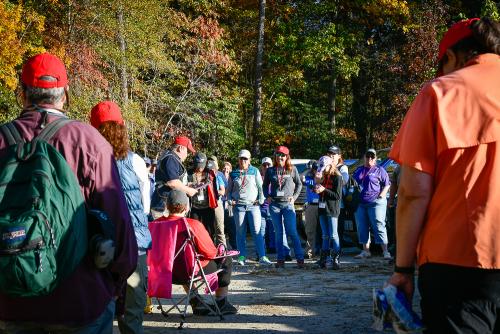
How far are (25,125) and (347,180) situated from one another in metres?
9.75

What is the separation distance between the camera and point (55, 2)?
2338 centimetres

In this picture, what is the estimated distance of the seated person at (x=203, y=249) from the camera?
24.2ft

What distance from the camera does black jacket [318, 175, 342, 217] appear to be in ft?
37.3

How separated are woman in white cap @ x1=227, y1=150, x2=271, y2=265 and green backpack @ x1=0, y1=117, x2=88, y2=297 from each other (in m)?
9.40

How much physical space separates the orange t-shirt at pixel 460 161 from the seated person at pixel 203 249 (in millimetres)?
4884

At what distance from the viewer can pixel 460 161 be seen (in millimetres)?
2578

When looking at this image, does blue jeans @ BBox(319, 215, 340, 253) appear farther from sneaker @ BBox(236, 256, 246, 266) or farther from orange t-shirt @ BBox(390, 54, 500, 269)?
orange t-shirt @ BBox(390, 54, 500, 269)

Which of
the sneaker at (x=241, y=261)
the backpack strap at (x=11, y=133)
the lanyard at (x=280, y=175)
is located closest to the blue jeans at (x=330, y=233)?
the lanyard at (x=280, y=175)

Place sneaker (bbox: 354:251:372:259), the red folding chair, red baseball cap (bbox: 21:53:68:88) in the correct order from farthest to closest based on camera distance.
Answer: sneaker (bbox: 354:251:372:259) < the red folding chair < red baseball cap (bbox: 21:53:68:88)

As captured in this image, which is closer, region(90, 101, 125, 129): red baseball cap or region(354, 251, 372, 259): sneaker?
region(90, 101, 125, 129): red baseball cap

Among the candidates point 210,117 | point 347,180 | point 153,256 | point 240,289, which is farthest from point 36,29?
point 153,256

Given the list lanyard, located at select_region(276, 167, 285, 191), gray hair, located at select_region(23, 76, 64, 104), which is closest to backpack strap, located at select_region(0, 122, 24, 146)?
gray hair, located at select_region(23, 76, 64, 104)

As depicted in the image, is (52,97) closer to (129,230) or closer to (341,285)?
(129,230)

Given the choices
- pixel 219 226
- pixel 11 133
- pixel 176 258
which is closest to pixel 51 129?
pixel 11 133
